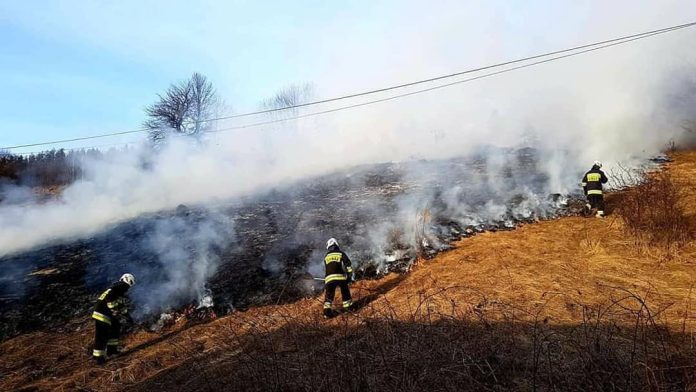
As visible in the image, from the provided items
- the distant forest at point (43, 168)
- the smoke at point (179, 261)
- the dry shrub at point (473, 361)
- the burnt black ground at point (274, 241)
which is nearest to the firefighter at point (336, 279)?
the burnt black ground at point (274, 241)

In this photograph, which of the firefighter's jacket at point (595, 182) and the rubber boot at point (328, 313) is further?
the firefighter's jacket at point (595, 182)

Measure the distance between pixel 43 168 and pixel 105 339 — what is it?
2640 cm

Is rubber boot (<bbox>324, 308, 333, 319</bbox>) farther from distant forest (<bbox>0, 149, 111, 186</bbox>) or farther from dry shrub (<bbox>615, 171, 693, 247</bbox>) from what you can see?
distant forest (<bbox>0, 149, 111, 186</bbox>)

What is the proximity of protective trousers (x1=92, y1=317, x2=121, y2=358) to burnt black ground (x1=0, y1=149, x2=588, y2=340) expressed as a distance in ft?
4.70

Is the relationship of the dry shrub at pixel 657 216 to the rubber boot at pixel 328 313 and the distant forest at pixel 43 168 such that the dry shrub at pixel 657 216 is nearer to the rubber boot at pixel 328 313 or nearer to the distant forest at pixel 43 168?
the rubber boot at pixel 328 313

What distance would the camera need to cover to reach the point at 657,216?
32.3 feet

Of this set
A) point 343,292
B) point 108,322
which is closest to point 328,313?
point 343,292

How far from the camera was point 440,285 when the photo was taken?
901 cm

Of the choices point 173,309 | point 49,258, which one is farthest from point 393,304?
point 49,258

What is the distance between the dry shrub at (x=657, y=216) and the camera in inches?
373

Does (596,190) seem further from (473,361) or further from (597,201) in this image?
(473,361)

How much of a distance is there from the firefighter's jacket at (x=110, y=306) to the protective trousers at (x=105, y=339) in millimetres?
91

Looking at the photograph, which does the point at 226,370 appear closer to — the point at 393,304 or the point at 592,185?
the point at 393,304

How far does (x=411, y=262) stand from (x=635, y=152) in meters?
12.7
